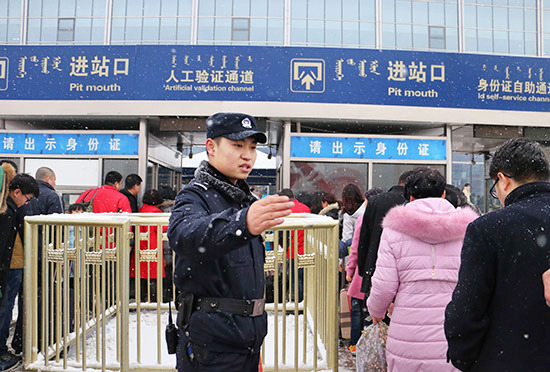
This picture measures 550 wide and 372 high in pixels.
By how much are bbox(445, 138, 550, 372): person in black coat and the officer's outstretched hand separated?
916mm

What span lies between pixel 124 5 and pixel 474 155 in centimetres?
944

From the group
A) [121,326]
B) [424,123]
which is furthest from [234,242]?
[424,123]

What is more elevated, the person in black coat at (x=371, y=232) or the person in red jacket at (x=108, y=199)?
the person in red jacket at (x=108, y=199)

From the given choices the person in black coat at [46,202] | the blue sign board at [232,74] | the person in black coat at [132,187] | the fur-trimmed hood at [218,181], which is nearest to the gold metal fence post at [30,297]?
the person in black coat at [46,202]

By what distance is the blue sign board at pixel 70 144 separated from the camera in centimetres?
884

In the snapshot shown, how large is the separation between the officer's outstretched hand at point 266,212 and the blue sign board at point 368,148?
7.34 meters

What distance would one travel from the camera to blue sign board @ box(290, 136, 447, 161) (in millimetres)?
8898

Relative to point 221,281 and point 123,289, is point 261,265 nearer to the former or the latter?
point 221,281

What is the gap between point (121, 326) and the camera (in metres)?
3.74

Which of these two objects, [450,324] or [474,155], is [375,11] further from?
[450,324]

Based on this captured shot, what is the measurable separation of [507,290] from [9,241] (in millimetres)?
4389

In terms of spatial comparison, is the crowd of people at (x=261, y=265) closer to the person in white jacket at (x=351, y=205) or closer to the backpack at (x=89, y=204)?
the person in white jacket at (x=351, y=205)

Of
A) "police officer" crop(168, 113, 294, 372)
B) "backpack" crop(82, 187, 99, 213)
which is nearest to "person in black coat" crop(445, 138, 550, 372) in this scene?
"police officer" crop(168, 113, 294, 372)

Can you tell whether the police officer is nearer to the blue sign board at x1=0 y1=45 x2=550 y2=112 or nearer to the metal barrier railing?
the metal barrier railing
